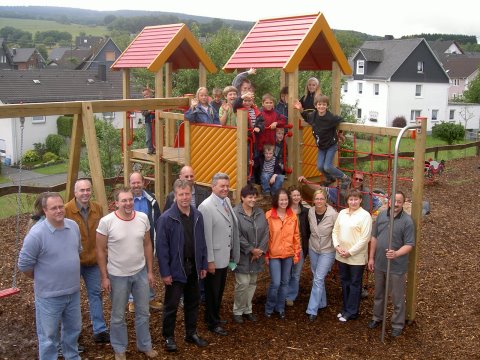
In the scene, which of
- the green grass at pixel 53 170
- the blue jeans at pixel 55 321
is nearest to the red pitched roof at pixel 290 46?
the blue jeans at pixel 55 321

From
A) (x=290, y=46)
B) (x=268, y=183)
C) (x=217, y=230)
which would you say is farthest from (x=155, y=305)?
(x=290, y=46)

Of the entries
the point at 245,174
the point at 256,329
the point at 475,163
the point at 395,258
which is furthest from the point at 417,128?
the point at 475,163

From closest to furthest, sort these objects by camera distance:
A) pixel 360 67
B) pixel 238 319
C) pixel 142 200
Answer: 1. pixel 142 200
2. pixel 238 319
3. pixel 360 67

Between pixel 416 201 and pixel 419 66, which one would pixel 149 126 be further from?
pixel 419 66

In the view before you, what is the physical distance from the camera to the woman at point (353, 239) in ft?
22.1

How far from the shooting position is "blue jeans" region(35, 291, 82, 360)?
514cm

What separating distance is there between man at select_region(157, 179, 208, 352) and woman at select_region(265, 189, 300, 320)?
3.60 feet

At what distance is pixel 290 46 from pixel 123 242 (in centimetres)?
417

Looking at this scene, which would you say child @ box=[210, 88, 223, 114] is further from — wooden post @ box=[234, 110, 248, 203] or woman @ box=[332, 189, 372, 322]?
woman @ box=[332, 189, 372, 322]

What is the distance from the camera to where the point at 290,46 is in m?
8.24

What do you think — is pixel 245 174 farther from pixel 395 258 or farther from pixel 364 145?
pixel 364 145

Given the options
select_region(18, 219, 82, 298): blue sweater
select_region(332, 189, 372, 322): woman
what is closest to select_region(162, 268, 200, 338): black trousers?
select_region(18, 219, 82, 298): blue sweater

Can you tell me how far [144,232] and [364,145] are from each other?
32241 mm

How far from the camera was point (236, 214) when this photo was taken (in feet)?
21.9
